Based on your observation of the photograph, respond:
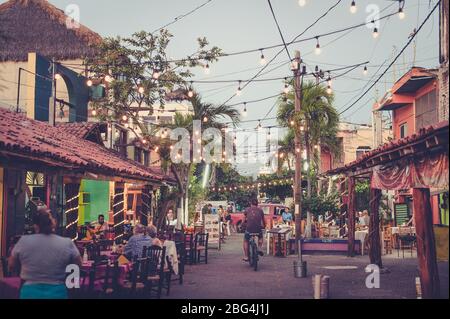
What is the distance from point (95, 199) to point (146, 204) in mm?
4545

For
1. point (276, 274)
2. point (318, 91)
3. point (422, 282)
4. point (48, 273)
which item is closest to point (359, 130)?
point (318, 91)

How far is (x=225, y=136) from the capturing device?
24.3m

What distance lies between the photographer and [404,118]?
24.2 metres

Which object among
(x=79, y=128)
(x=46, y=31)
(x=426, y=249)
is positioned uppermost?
(x=46, y=31)

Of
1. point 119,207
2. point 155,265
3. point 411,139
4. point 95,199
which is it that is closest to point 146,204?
point 119,207

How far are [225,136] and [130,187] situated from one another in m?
5.63

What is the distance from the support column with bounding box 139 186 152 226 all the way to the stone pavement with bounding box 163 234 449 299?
32.0ft

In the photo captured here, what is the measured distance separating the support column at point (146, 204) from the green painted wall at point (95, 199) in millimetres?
3234

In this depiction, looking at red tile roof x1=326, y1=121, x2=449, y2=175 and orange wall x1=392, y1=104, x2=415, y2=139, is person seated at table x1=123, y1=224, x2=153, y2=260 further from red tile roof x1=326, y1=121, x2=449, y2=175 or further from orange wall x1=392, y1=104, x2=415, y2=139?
orange wall x1=392, y1=104, x2=415, y2=139

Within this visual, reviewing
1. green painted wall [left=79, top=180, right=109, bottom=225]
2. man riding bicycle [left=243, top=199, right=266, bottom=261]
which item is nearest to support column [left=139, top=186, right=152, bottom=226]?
green painted wall [left=79, top=180, right=109, bottom=225]

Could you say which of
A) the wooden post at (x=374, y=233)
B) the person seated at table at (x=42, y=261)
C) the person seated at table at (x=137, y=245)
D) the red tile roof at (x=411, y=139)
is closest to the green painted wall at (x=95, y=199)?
the person seated at table at (x=137, y=245)

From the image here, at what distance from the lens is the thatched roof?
27203 mm

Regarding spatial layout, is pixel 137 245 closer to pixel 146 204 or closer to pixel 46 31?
pixel 146 204
